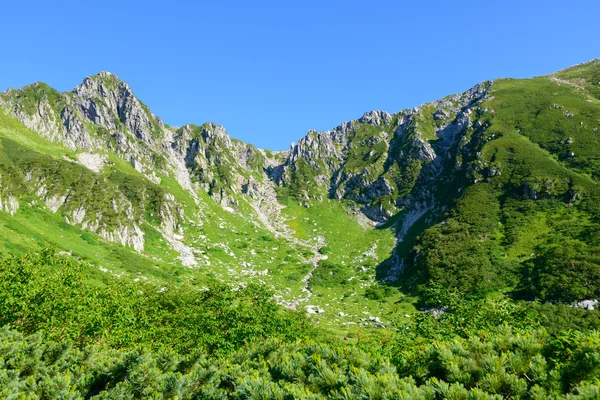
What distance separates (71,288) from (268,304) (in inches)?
578

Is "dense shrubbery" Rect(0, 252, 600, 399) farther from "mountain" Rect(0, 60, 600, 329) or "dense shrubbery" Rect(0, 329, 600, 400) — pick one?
"mountain" Rect(0, 60, 600, 329)

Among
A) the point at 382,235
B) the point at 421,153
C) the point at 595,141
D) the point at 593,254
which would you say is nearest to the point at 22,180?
the point at 382,235

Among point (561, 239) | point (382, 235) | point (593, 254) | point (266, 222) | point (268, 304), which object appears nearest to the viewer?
point (268, 304)

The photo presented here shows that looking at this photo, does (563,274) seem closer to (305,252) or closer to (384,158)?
(305,252)

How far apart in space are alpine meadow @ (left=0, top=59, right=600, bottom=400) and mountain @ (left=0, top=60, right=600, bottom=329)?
0.61 meters

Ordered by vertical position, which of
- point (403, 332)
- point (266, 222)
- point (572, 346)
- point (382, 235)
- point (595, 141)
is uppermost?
point (595, 141)

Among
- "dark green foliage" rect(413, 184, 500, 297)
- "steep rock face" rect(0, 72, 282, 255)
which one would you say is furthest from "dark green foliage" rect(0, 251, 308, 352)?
"steep rock face" rect(0, 72, 282, 255)

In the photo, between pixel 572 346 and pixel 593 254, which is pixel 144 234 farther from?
pixel 593 254

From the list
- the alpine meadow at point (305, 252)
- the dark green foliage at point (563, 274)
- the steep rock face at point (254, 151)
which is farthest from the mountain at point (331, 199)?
the steep rock face at point (254, 151)

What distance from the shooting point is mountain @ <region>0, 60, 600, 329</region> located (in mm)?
61844

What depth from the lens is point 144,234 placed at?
269 feet

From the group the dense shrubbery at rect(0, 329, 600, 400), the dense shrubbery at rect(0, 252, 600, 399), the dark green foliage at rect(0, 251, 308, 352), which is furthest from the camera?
the dark green foliage at rect(0, 251, 308, 352)

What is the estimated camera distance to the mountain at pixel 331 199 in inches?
2435

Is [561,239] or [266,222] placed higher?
[561,239]
